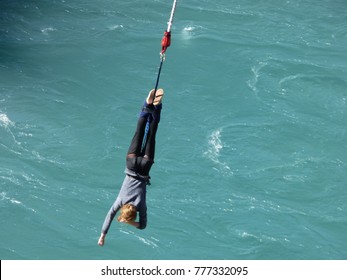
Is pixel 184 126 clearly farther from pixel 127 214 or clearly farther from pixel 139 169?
pixel 127 214

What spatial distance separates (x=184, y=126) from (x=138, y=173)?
11076 mm

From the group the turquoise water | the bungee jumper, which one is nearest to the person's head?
the bungee jumper

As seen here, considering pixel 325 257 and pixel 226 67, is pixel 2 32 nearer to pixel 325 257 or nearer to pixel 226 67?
pixel 226 67

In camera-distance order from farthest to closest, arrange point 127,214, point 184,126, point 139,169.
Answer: point 184,126
point 139,169
point 127,214

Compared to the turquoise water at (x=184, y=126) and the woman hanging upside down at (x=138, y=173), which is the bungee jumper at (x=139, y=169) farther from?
the turquoise water at (x=184, y=126)

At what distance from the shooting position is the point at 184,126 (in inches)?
931

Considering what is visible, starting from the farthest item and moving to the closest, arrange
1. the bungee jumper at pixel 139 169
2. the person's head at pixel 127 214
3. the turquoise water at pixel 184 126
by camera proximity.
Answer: the turquoise water at pixel 184 126, the bungee jumper at pixel 139 169, the person's head at pixel 127 214

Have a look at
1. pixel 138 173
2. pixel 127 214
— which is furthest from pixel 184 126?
pixel 127 214

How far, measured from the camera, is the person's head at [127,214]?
1243 centimetres

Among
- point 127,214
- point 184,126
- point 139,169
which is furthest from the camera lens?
point 184,126

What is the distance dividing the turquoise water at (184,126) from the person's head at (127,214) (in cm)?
724

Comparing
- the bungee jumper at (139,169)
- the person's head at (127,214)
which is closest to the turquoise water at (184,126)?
the bungee jumper at (139,169)

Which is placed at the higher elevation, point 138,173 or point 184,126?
point 138,173

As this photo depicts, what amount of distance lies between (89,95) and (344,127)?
7.53 metres
